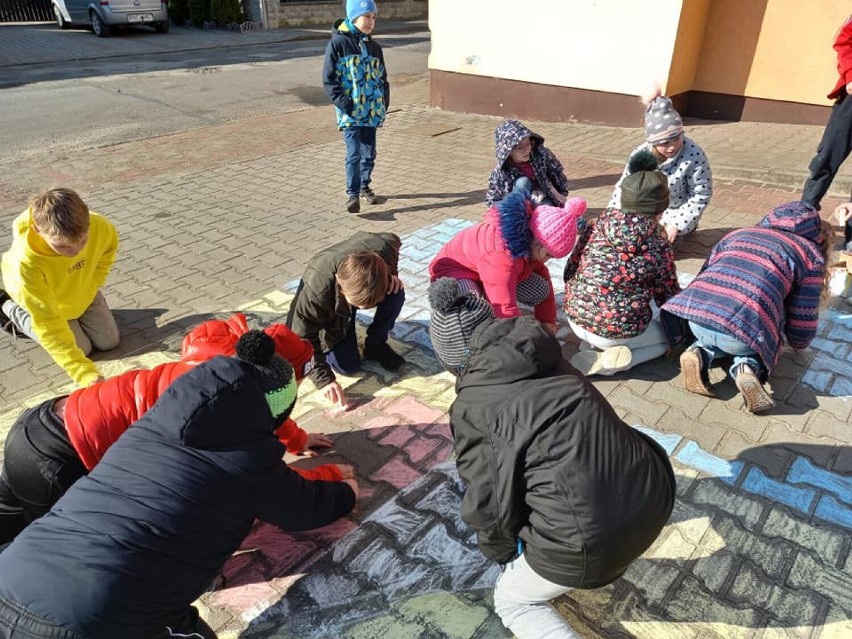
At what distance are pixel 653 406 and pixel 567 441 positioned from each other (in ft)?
5.35

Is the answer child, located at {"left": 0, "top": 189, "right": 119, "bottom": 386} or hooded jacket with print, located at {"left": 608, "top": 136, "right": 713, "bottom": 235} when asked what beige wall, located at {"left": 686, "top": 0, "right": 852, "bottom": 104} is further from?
child, located at {"left": 0, "top": 189, "right": 119, "bottom": 386}

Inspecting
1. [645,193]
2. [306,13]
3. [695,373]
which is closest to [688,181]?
[645,193]

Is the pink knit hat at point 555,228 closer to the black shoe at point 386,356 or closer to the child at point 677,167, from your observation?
the black shoe at point 386,356

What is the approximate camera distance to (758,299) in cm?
284

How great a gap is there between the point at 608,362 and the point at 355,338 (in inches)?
52.1

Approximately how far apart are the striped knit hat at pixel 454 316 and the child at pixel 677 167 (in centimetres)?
207

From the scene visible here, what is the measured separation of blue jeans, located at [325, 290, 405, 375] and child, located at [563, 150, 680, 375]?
94cm

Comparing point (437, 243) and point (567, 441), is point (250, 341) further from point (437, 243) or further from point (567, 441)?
point (437, 243)

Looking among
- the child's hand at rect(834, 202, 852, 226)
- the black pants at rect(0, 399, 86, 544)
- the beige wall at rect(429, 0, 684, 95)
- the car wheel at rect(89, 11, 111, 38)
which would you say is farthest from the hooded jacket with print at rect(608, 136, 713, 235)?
the car wheel at rect(89, 11, 111, 38)

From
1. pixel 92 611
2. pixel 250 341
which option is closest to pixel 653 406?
pixel 250 341

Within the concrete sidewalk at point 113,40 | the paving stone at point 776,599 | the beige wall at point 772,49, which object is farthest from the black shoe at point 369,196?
the concrete sidewalk at point 113,40

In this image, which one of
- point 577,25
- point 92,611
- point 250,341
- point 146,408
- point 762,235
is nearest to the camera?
point 92,611

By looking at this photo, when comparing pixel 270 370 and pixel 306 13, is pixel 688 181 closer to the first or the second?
pixel 270 370

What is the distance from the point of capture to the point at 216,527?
1763mm
